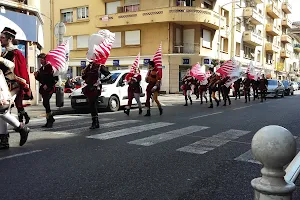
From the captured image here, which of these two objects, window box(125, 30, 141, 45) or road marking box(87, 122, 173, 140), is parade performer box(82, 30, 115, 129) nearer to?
road marking box(87, 122, 173, 140)

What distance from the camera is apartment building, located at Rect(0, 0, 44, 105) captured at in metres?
14.0

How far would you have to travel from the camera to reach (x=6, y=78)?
5.97 m

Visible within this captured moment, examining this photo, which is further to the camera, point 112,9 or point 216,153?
point 112,9

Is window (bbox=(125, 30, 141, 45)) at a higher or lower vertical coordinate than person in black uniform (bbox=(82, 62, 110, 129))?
higher

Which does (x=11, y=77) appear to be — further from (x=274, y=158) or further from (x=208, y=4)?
(x=208, y=4)

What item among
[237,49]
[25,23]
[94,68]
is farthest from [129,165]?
[237,49]

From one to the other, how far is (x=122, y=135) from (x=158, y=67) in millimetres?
4800

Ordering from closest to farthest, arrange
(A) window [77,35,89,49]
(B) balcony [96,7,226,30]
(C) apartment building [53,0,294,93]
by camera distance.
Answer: (B) balcony [96,7,226,30] → (C) apartment building [53,0,294,93] → (A) window [77,35,89,49]

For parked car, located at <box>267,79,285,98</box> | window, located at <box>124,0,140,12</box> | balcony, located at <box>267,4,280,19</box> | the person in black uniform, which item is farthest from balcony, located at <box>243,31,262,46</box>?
the person in black uniform

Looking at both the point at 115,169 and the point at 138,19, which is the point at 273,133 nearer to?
the point at 115,169

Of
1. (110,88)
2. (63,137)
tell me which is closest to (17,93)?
(63,137)

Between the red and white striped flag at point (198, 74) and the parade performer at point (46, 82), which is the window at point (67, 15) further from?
the parade performer at point (46, 82)

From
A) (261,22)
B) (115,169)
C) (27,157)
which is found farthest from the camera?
(261,22)

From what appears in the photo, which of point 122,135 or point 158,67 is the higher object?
point 158,67
